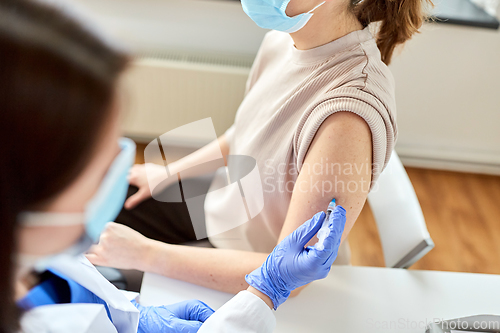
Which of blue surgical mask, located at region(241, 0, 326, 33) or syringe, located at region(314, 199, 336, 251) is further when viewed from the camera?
blue surgical mask, located at region(241, 0, 326, 33)

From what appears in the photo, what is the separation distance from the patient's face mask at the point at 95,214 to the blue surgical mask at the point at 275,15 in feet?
1.59

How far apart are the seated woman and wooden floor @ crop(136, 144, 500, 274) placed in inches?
38.0

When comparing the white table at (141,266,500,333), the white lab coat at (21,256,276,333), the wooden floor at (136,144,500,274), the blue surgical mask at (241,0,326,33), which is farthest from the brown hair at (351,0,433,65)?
the wooden floor at (136,144,500,274)

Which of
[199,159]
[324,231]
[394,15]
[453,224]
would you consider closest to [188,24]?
[199,159]

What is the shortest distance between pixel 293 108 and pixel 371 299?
1.52ft

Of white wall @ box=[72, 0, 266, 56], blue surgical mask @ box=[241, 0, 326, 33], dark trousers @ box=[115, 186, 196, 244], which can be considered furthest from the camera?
white wall @ box=[72, 0, 266, 56]

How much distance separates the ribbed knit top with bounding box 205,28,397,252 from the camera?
0.74 metres

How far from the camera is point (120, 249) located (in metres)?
0.88

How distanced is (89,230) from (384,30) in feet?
2.61

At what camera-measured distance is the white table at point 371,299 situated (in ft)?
2.52

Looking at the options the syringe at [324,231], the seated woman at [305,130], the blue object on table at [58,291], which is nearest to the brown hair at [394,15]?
the seated woman at [305,130]

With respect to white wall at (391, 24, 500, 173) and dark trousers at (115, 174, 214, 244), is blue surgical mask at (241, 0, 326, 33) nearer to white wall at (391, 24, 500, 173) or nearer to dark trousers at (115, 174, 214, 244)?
dark trousers at (115, 174, 214, 244)

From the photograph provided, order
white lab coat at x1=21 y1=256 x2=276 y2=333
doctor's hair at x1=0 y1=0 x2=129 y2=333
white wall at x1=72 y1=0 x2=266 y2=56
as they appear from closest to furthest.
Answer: doctor's hair at x1=0 y1=0 x2=129 y2=333 < white lab coat at x1=21 y1=256 x2=276 y2=333 < white wall at x1=72 y1=0 x2=266 y2=56

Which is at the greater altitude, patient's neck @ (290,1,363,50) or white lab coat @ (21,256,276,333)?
patient's neck @ (290,1,363,50)
